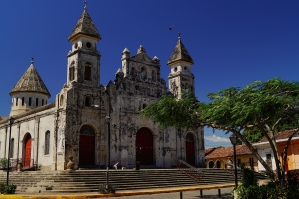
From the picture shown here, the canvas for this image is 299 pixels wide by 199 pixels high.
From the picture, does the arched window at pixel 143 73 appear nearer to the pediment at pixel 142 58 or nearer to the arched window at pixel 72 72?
the pediment at pixel 142 58

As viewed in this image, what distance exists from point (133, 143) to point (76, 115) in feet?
21.2

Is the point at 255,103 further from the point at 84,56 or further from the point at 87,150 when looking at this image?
the point at 84,56

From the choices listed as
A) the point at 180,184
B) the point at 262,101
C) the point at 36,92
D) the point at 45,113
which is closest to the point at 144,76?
the point at 45,113

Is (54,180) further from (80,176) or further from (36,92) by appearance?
(36,92)

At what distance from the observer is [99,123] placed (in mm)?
31000

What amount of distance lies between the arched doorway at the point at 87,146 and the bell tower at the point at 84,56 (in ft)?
13.8

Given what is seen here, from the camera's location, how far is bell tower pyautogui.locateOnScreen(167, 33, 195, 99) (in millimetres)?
38500

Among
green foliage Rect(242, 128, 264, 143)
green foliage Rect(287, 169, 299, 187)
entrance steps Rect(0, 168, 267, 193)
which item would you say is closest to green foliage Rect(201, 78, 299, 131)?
green foliage Rect(287, 169, 299, 187)

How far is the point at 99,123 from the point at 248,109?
18580 mm

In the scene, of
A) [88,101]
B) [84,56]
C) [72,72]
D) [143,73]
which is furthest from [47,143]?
[143,73]

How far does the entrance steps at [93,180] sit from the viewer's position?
879 inches

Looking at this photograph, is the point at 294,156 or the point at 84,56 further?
the point at 294,156

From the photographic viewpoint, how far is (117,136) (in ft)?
105

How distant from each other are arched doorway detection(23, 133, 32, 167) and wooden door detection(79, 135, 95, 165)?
22.8ft
